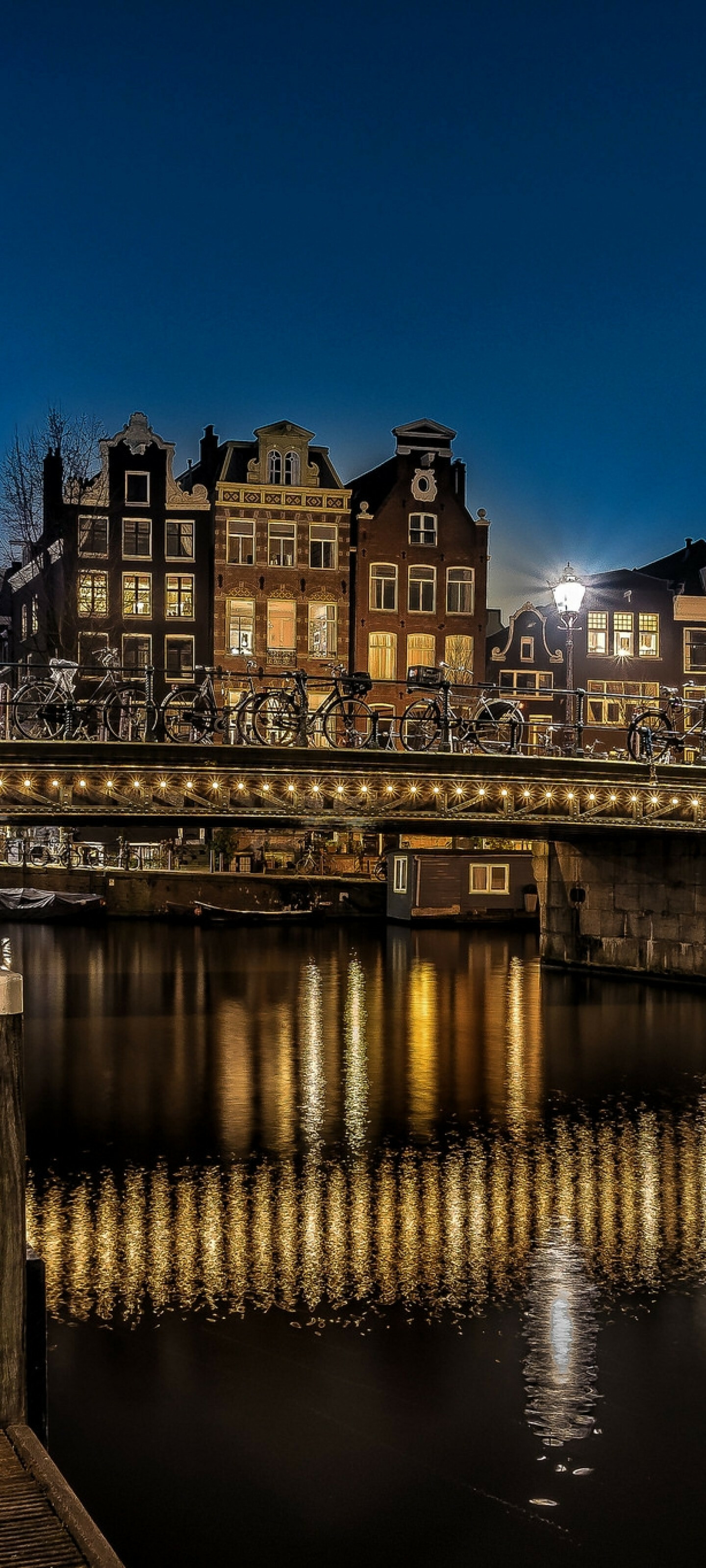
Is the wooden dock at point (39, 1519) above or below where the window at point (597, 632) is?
below

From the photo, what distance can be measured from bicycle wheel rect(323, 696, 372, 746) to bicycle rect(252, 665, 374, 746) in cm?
1

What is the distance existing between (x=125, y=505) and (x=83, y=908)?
16239 mm

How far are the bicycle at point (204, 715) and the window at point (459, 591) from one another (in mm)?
32835

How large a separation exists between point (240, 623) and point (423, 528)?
29.5ft

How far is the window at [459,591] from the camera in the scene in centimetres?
6034

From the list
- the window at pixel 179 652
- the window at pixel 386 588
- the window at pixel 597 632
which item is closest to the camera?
the window at pixel 179 652

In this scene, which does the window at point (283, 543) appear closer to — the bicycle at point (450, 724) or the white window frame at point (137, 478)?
the white window frame at point (137, 478)

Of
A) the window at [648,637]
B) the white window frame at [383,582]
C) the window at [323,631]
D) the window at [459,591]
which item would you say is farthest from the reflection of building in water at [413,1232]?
the window at [648,637]

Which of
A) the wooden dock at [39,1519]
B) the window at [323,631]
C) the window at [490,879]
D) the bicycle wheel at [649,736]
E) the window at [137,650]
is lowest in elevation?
the wooden dock at [39,1519]

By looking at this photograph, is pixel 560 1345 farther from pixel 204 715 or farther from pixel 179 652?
pixel 179 652

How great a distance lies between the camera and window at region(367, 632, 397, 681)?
5950cm

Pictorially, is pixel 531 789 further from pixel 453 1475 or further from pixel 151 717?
pixel 453 1475

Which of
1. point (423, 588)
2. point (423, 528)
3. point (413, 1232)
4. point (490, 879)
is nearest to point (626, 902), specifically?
point (490, 879)

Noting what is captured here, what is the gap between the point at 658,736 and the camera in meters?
31.5
